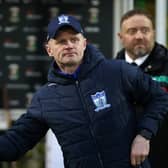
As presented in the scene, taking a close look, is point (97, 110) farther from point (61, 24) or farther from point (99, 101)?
point (61, 24)

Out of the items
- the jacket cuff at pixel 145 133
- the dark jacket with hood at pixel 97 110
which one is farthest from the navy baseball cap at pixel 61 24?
the jacket cuff at pixel 145 133

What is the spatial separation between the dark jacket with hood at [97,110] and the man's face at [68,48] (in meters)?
0.06

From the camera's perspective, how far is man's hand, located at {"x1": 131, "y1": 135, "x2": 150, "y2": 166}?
3.34m

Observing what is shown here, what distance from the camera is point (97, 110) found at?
11.1ft

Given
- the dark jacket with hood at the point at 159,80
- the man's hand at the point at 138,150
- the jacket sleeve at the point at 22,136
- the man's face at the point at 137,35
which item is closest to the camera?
the man's hand at the point at 138,150

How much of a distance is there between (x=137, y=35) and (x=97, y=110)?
1.14m

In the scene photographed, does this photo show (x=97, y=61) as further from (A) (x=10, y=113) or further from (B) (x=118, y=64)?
(A) (x=10, y=113)

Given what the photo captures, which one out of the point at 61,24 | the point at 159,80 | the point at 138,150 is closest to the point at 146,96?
the point at 138,150

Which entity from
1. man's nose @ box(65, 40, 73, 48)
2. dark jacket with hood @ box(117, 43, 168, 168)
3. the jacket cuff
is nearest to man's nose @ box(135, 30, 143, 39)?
dark jacket with hood @ box(117, 43, 168, 168)

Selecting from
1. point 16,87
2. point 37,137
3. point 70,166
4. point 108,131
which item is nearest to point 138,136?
point 108,131

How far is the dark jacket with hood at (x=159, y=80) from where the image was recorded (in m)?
4.17

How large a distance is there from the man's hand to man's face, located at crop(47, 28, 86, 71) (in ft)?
1.77

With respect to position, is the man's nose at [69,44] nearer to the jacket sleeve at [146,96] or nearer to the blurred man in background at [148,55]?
the jacket sleeve at [146,96]

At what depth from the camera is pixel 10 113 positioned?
7.25m
